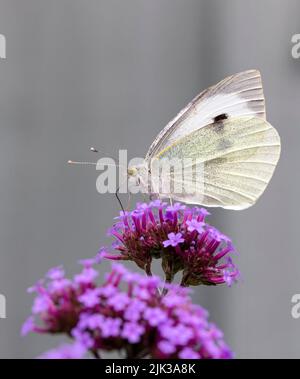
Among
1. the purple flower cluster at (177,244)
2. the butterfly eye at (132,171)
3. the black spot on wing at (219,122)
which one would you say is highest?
the black spot on wing at (219,122)

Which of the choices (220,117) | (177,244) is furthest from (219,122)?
(177,244)

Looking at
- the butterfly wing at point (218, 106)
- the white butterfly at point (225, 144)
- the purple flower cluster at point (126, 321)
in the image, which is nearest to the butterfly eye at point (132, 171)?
the white butterfly at point (225, 144)

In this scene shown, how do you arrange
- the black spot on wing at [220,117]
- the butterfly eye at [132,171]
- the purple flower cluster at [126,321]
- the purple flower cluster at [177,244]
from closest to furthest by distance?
the purple flower cluster at [126,321]
the purple flower cluster at [177,244]
the butterfly eye at [132,171]
the black spot on wing at [220,117]

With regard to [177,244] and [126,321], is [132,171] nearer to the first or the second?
[177,244]

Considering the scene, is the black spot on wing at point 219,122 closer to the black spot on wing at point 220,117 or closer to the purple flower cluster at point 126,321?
the black spot on wing at point 220,117

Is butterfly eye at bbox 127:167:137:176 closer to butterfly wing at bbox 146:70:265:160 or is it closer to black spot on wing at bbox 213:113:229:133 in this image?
butterfly wing at bbox 146:70:265:160

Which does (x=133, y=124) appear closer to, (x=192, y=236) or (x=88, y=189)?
(x=88, y=189)

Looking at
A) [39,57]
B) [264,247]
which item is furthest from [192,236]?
[39,57]
